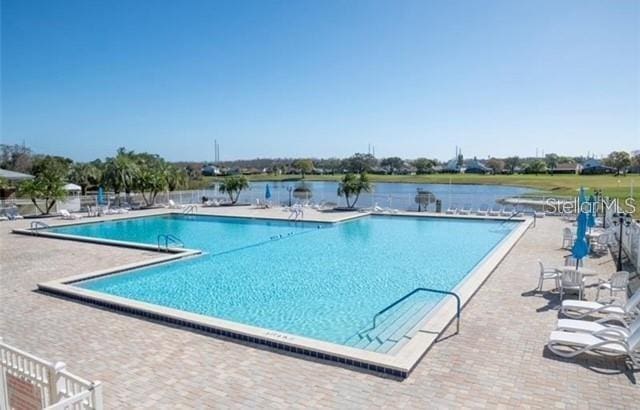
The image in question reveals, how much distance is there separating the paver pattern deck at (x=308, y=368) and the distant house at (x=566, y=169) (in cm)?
7983

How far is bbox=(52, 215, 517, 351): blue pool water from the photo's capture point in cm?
742

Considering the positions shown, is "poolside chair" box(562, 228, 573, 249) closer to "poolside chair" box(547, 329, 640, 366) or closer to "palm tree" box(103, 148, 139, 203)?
"poolside chair" box(547, 329, 640, 366)

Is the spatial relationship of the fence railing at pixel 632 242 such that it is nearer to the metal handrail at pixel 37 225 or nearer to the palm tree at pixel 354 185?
the palm tree at pixel 354 185

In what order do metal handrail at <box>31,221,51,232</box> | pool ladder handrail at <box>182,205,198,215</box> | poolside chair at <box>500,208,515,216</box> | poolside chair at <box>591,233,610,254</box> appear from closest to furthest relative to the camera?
poolside chair at <box>591,233,610,254</box>, metal handrail at <box>31,221,51,232</box>, poolside chair at <box>500,208,515,216</box>, pool ladder handrail at <box>182,205,198,215</box>

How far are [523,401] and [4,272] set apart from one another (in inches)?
435

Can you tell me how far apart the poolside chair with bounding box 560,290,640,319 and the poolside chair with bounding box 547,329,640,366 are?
91 cm

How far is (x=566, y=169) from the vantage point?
3127 inches

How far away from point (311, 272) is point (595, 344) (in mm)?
6590

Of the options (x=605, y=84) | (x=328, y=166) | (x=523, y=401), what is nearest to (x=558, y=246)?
(x=605, y=84)

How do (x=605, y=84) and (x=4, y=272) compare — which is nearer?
(x=4, y=272)

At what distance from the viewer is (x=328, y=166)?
99.2m

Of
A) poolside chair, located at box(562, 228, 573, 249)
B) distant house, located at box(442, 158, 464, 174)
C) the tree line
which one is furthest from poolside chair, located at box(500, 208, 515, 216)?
distant house, located at box(442, 158, 464, 174)

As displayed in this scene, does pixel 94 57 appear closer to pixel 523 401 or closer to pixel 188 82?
pixel 188 82

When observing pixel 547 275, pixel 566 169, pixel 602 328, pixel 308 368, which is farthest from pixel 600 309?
pixel 566 169
